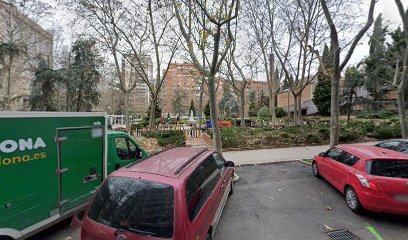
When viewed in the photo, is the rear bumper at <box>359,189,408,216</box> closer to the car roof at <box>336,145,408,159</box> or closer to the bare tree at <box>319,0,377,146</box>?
the car roof at <box>336,145,408,159</box>

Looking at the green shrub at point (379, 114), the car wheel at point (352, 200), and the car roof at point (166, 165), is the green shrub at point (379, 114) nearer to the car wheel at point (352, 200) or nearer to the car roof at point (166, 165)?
the car wheel at point (352, 200)

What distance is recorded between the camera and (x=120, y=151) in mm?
5672

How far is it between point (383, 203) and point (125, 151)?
20.5ft

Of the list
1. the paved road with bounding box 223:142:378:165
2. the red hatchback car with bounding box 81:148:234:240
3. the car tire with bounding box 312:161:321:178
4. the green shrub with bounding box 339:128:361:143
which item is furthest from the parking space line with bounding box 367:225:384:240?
the green shrub with bounding box 339:128:361:143

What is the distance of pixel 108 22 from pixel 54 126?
11278mm

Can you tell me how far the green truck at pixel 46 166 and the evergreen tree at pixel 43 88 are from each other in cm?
1371

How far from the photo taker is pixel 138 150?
5797 millimetres

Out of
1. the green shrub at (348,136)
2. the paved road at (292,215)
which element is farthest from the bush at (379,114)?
the paved road at (292,215)

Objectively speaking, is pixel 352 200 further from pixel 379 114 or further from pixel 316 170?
pixel 379 114

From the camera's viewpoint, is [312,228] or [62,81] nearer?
[312,228]

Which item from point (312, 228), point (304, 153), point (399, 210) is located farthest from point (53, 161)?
point (304, 153)

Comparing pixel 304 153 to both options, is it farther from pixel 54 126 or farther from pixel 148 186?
pixel 54 126

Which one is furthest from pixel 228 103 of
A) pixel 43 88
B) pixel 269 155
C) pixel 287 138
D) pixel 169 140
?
pixel 269 155

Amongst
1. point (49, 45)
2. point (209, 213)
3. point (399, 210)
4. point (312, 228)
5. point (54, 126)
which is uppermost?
point (49, 45)
